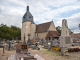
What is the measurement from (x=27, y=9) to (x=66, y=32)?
35690 mm

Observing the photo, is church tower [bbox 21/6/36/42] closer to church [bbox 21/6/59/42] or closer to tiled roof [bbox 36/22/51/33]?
church [bbox 21/6/59/42]

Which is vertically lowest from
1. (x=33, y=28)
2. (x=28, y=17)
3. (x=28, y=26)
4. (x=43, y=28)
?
(x=43, y=28)

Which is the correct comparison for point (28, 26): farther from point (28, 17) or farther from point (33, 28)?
point (28, 17)

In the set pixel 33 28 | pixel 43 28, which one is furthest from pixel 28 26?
pixel 43 28

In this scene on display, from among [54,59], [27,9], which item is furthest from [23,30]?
[54,59]

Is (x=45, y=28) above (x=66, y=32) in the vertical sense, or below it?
above

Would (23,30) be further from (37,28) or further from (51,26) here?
(51,26)

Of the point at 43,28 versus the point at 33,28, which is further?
the point at 33,28

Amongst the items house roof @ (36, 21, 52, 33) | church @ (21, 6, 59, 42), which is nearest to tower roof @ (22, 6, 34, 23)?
church @ (21, 6, 59, 42)

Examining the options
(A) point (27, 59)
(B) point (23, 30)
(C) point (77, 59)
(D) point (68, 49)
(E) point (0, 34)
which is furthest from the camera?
(E) point (0, 34)

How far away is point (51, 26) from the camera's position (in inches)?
1807

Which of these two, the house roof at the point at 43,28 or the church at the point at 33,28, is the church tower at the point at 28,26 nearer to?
the church at the point at 33,28

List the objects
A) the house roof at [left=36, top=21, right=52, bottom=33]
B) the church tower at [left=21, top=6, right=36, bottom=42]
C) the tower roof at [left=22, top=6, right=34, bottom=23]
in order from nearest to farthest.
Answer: the house roof at [left=36, top=21, right=52, bottom=33]
the church tower at [left=21, top=6, right=36, bottom=42]
the tower roof at [left=22, top=6, right=34, bottom=23]

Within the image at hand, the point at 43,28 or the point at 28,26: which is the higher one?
the point at 28,26
